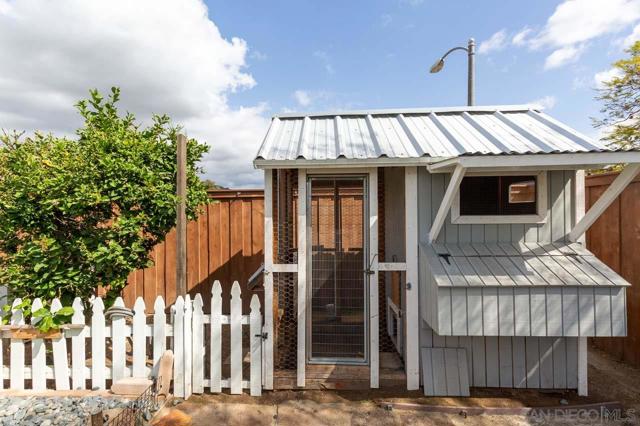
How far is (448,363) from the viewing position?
297 cm

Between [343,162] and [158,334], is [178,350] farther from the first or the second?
[343,162]

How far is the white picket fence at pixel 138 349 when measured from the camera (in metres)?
2.86

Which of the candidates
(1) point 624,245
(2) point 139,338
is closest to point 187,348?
(2) point 139,338

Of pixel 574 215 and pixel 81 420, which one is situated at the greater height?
pixel 574 215

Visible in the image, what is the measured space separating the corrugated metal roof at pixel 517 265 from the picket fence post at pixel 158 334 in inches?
110

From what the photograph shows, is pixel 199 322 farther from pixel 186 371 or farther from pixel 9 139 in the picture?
pixel 9 139

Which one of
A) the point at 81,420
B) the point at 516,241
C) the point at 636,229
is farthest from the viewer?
the point at 636,229

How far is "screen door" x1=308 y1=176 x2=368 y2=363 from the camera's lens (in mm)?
3125

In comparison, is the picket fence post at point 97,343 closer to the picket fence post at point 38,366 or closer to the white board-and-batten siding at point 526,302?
the picket fence post at point 38,366

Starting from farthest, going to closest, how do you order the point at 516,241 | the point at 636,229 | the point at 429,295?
1. the point at 636,229
2. the point at 516,241
3. the point at 429,295

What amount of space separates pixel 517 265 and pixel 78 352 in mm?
4596

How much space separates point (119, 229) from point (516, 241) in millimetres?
4331

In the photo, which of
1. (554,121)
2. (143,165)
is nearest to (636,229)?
(554,121)

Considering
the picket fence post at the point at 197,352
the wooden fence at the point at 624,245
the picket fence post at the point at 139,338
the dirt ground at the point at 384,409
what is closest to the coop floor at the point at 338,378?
the dirt ground at the point at 384,409
